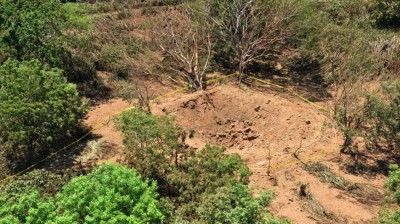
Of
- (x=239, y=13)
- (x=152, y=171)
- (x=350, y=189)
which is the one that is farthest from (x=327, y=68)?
(x=152, y=171)

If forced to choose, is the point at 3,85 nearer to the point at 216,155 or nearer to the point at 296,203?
the point at 216,155

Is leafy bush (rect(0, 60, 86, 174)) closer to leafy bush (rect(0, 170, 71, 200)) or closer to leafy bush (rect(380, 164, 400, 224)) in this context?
leafy bush (rect(0, 170, 71, 200))

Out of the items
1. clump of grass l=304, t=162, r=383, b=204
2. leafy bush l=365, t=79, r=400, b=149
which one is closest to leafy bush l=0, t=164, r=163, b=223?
clump of grass l=304, t=162, r=383, b=204

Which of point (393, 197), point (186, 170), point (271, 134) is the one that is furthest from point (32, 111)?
point (393, 197)

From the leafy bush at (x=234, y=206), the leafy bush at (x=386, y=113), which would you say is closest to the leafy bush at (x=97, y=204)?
the leafy bush at (x=234, y=206)

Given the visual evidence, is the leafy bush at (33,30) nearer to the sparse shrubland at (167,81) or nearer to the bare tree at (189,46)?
the sparse shrubland at (167,81)

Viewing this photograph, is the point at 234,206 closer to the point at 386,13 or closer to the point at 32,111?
the point at 32,111
